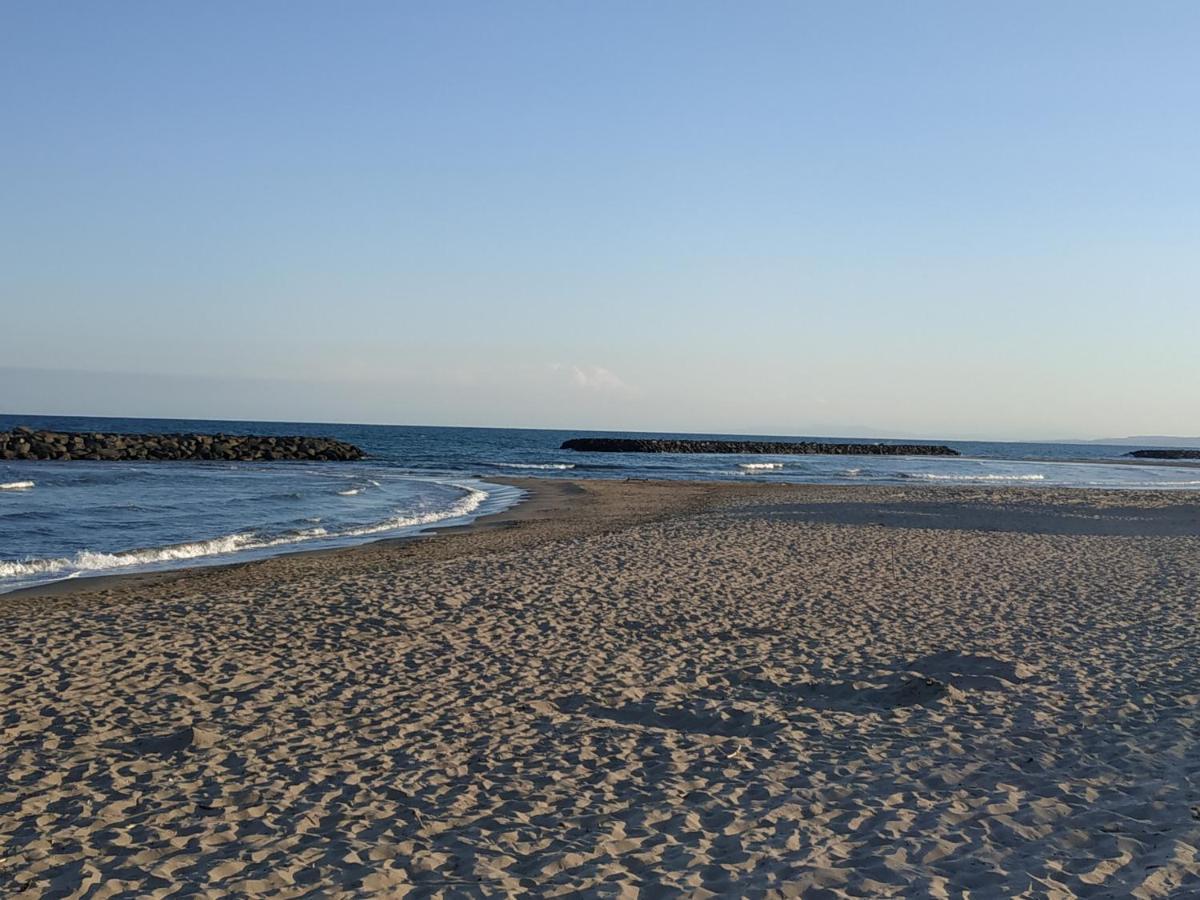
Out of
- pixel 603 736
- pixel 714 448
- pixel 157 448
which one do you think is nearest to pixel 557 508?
pixel 603 736

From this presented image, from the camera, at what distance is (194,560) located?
17.4 meters

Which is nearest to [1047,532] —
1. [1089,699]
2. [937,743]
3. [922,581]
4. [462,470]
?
[922,581]

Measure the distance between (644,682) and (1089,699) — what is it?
3.60 metres

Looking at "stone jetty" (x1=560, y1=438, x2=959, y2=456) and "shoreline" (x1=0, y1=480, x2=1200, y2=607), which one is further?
"stone jetty" (x1=560, y1=438, x2=959, y2=456)

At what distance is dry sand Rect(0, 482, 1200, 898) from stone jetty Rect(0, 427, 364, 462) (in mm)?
Result: 49242

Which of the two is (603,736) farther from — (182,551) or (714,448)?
(714,448)

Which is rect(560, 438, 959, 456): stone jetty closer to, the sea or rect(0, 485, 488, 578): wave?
the sea

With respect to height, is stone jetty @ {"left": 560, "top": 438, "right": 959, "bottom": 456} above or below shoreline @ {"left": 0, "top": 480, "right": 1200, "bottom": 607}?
above

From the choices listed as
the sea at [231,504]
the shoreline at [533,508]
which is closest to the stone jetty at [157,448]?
the sea at [231,504]

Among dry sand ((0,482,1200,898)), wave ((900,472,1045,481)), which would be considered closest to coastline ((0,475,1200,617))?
dry sand ((0,482,1200,898))

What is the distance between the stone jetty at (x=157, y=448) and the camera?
56.6 meters

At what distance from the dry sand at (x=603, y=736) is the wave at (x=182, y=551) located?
266 centimetres

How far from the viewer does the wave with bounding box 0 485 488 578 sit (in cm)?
1592

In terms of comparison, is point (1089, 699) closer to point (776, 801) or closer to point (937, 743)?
point (937, 743)
